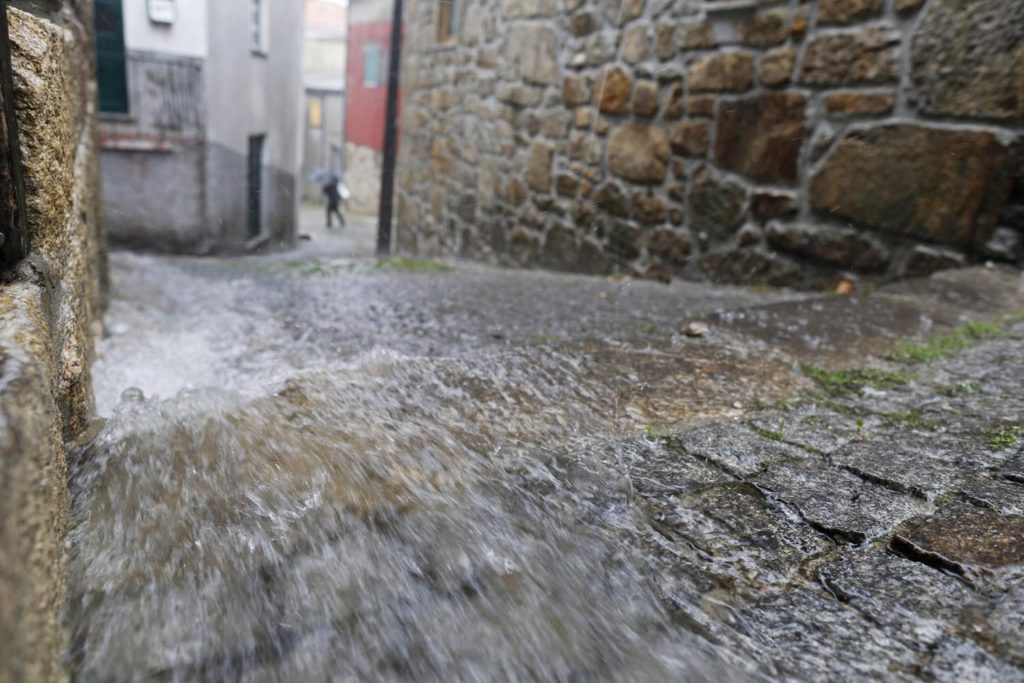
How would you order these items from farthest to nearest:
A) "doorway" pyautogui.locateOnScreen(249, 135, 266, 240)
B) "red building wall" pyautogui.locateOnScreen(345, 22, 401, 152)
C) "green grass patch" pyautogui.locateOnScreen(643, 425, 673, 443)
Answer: "red building wall" pyautogui.locateOnScreen(345, 22, 401, 152), "doorway" pyautogui.locateOnScreen(249, 135, 266, 240), "green grass patch" pyautogui.locateOnScreen(643, 425, 673, 443)

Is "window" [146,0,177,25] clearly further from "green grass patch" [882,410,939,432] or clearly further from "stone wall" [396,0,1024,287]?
"green grass patch" [882,410,939,432]

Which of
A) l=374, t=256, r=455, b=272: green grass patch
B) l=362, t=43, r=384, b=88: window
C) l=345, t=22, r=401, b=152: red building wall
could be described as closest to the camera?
l=374, t=256, r=455, b=272: green grass patch

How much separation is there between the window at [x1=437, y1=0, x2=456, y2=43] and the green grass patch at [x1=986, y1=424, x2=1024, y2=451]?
602cm

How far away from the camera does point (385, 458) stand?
1.24 meters

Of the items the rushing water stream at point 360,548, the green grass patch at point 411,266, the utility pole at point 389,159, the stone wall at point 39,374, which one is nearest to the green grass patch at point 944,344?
the rushing water stream at point 360,548

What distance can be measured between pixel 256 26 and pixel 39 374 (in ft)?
41.4

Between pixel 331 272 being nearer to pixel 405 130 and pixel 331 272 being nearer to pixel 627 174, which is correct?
pixel 627 174

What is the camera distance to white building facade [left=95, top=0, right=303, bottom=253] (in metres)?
9.77

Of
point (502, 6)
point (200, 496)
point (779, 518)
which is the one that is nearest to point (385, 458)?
point (200, 496)

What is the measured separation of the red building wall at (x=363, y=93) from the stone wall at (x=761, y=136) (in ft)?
44.4

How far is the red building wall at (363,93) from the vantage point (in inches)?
709

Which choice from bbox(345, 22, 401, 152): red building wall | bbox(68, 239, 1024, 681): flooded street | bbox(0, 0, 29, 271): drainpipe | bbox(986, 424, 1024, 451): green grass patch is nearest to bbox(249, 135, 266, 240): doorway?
bbox(345, 22, 401, 152): red building wall

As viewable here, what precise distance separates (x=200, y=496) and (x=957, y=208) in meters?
2.75

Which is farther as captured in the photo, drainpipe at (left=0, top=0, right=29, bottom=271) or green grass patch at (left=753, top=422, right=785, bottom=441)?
green grass patch at (left=753, top=422, right=785, bottom=441)
